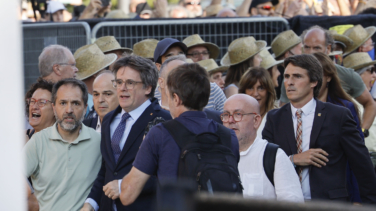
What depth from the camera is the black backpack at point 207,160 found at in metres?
2.75

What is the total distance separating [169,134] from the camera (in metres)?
2.96

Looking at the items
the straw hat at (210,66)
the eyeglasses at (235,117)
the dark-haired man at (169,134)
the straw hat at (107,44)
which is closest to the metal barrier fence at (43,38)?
the straw hat at (107,44)

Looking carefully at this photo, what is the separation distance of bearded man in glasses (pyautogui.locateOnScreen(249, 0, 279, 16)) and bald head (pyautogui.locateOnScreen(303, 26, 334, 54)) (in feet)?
9.76

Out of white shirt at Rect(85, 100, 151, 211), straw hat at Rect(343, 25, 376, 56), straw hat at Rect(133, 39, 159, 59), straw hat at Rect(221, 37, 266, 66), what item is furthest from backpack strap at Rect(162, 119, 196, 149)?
straw hat at Rect(343, 25, 376, 56)

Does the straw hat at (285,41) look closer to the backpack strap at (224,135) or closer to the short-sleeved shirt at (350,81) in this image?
the short-sleeved shirt at (350,81)

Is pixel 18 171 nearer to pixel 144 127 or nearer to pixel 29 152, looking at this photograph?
pixel 144 127

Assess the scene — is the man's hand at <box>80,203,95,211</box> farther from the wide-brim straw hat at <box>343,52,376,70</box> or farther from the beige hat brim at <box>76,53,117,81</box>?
the wide-brim straw hat at <box>343,52,376,70</box>

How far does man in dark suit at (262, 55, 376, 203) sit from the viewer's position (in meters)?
4.01

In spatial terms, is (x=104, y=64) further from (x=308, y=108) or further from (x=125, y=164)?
(x=308, y=108)

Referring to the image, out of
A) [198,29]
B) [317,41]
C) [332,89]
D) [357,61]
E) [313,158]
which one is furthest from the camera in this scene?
[198,29]

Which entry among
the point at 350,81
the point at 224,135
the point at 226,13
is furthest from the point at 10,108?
the point at 226,13

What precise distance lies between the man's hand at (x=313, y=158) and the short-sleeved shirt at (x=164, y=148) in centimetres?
114

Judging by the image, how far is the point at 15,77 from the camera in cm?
114

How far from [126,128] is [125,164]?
1.06 feet
